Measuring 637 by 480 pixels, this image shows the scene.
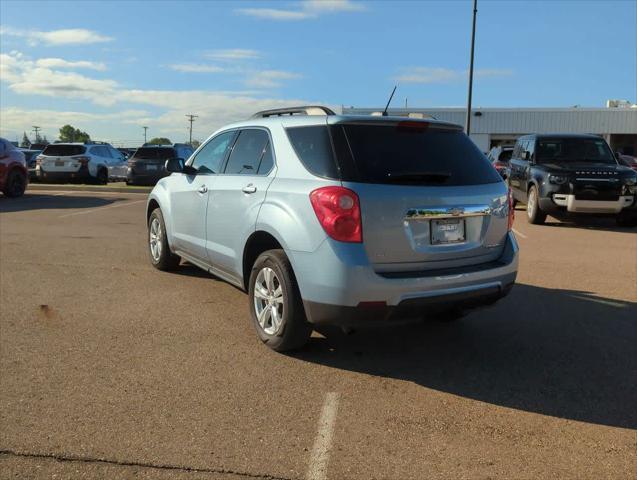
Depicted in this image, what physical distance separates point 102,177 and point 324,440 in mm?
21002

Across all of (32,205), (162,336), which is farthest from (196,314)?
(32,205)

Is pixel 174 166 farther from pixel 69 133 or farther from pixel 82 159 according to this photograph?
pixel 69 133

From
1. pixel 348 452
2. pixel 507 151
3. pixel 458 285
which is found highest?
pixel 507 151

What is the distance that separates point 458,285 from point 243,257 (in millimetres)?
1695

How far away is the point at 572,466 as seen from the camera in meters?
2.83

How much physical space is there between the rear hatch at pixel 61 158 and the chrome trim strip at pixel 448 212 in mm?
19314

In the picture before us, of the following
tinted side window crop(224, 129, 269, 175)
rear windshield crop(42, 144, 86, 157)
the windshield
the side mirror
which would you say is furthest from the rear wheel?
the windshield

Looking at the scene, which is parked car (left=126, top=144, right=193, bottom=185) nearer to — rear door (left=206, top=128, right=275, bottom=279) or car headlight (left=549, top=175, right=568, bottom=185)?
car headlight (left=549, top=175, right=568, bottom=185)

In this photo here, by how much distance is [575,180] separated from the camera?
1107 centimetres

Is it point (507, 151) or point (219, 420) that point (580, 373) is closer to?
point (219, 420)

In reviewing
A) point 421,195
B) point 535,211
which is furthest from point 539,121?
point 421,195

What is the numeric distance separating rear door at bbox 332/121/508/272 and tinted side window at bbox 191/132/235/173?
173cm

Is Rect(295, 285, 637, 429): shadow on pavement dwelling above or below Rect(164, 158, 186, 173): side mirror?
below

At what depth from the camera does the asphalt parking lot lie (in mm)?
2834
